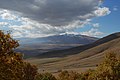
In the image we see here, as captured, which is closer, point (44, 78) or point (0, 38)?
point (0, 38)

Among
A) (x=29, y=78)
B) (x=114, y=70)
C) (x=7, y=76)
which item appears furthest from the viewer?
(x=29, y=78)

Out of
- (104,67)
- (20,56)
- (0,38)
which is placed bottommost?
(104,67)

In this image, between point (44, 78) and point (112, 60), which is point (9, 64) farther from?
point (44, 78)

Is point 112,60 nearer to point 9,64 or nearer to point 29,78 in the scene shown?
point 29,78

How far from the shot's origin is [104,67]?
65.9 m

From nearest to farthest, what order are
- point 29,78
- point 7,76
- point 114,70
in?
point 7,76 → point 114,70 → point 29,78

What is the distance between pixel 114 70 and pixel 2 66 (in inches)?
1598

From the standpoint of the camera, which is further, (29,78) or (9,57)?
(29,78)

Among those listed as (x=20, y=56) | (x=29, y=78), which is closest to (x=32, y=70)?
(x=29, y=78)

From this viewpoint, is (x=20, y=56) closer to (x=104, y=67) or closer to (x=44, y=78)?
(x=104, y=67)

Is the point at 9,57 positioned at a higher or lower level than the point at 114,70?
higher

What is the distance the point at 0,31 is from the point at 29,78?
6121 cm

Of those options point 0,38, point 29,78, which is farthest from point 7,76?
point 29,78

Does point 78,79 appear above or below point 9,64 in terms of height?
below
